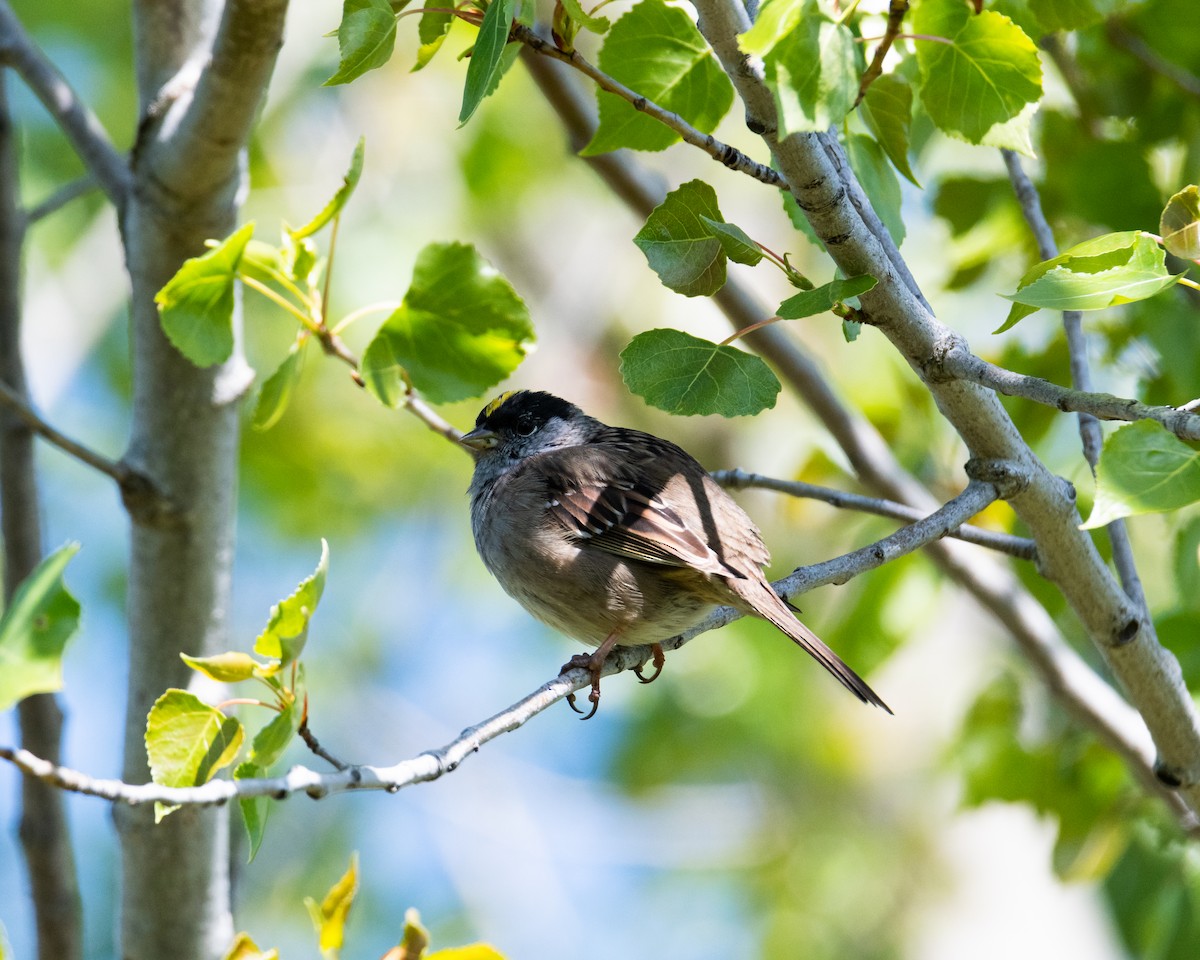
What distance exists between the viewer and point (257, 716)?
6.91 meters

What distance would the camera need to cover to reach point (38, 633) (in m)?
1.87

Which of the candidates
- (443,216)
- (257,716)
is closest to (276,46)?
(257,716)

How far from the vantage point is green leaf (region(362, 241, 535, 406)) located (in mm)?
2625

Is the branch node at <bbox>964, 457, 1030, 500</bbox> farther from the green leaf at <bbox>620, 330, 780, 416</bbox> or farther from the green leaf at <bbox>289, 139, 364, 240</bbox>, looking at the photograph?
the green leaf at <bbox>289, 139, 364, 240</bbox>

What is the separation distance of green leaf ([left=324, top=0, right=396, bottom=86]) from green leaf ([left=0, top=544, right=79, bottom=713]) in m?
0.94

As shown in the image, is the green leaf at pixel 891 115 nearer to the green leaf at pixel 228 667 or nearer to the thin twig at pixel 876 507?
the thin twig at pixel 876 507

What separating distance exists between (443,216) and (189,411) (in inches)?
234

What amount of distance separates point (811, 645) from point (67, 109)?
2.45 m

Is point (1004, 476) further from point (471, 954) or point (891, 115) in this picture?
point (471, 954)

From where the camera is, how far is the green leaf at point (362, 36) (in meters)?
1.99

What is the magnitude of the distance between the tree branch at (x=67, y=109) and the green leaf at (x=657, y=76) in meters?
1.37

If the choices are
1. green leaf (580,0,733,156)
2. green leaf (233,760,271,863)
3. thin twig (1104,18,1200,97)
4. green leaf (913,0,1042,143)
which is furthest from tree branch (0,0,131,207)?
thin twig (1104,18,1200,97)

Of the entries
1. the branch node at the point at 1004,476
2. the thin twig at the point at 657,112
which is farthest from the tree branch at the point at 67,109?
the branch node at the point at 1004,476

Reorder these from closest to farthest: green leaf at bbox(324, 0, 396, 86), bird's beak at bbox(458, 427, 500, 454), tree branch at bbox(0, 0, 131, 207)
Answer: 1. green leaf at bbox(324, 0, 396, 86)
2. tree branch at bbox(0, 0, 131, 207)
3. bird's beak at bbox(458, 427, 500, 454)
